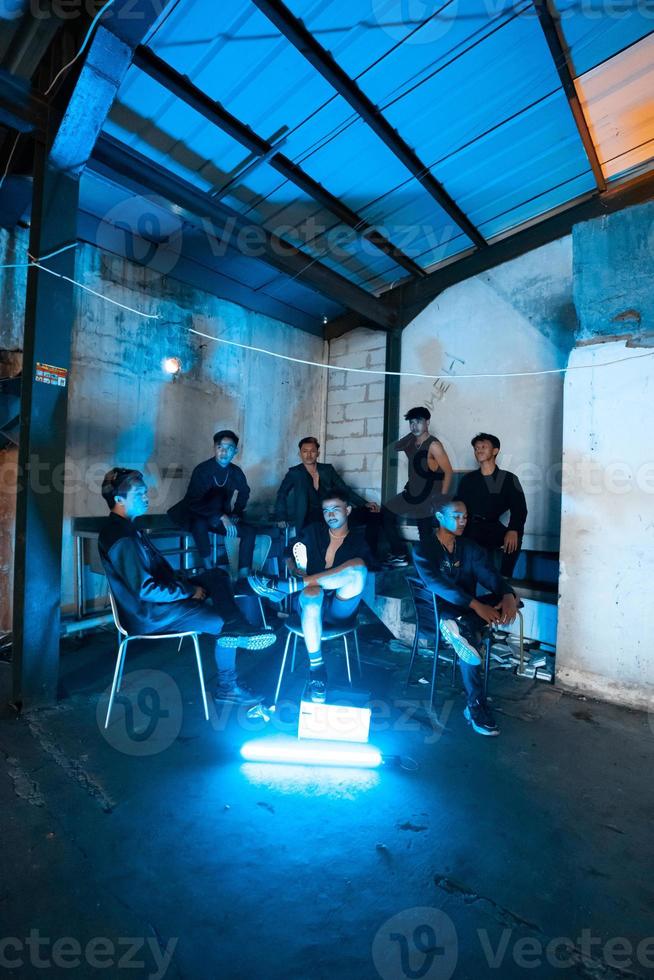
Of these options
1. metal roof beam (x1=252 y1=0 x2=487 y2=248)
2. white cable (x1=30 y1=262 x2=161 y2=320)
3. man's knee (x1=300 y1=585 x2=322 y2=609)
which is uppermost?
metal roof beam (x1=252 y1=0 x2=487 y2=248)

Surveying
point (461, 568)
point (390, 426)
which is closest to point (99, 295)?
point (390, 426)

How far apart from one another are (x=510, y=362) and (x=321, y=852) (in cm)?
485

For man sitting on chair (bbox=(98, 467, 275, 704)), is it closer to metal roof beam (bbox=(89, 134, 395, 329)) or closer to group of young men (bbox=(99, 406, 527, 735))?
group of young men (bbox=(99, 406, 527, 735))

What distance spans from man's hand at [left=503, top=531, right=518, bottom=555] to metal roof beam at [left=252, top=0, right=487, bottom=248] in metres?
3.16

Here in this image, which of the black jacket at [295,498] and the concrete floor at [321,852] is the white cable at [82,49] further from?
the concrete floor at [321,852]

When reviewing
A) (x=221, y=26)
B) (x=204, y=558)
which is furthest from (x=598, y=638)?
(x=221, y=26)

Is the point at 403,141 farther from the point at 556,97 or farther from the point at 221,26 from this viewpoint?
the point at 221,26

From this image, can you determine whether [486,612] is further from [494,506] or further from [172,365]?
[172,365]

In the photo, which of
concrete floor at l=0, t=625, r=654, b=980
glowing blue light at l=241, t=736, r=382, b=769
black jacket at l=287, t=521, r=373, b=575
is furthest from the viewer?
black jacket at l=287, t=521, r=373, b=575

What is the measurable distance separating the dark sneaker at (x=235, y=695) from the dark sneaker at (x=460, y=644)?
129 centimetres

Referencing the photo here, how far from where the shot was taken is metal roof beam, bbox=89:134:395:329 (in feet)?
10.2

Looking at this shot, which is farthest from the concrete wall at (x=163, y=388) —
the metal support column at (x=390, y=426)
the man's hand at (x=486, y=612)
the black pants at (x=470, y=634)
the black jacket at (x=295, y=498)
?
the man's hand at (x=486, y=612)

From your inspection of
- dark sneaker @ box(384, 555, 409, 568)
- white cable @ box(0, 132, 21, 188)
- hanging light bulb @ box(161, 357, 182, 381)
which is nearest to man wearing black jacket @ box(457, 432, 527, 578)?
dark sneaker @ box(384, 555, 409, 568)

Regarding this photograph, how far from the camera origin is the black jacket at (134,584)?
2.58 metres
